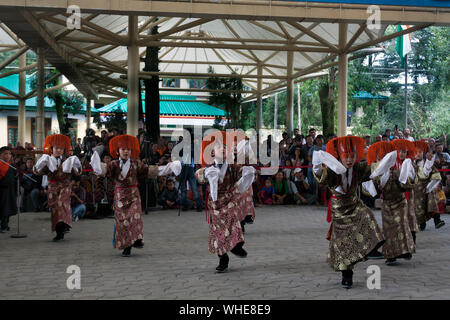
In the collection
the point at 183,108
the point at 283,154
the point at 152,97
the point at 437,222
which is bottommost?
the point at 437,222

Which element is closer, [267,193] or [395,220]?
[395,220]

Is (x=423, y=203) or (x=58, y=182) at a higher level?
(x=58, y=182)

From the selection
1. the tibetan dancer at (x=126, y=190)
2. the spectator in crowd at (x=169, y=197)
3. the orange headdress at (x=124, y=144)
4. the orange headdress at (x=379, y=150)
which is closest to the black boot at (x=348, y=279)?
the orange headdress at (x=379, y=150)

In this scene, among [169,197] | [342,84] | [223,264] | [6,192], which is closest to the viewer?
[223,264]

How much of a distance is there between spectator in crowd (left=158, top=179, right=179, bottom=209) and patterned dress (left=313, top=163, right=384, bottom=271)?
790 centimetres

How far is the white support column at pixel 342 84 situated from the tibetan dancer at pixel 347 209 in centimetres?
807

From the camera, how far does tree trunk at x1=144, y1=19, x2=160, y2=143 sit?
17078mm

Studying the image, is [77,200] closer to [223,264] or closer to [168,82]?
[223,264]

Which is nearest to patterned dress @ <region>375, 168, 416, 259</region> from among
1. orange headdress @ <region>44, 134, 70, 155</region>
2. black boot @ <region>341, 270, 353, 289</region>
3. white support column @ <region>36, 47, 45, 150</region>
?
black boot @ <region>341, 270, 353, 289</region>

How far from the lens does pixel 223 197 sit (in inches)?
258

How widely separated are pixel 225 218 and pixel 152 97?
1141 centimetres

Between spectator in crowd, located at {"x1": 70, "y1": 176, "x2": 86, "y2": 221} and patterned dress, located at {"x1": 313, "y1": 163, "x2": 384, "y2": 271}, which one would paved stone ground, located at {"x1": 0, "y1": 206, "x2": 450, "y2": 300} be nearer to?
patterned dress, located at {"x1": 313, "y1": 163, "x2": 384, "y2": 271}

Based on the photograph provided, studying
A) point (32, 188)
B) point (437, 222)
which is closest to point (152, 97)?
point (32, 188)

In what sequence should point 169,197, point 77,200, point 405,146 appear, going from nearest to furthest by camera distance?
point 405,146
point 77,200
point 169,197
